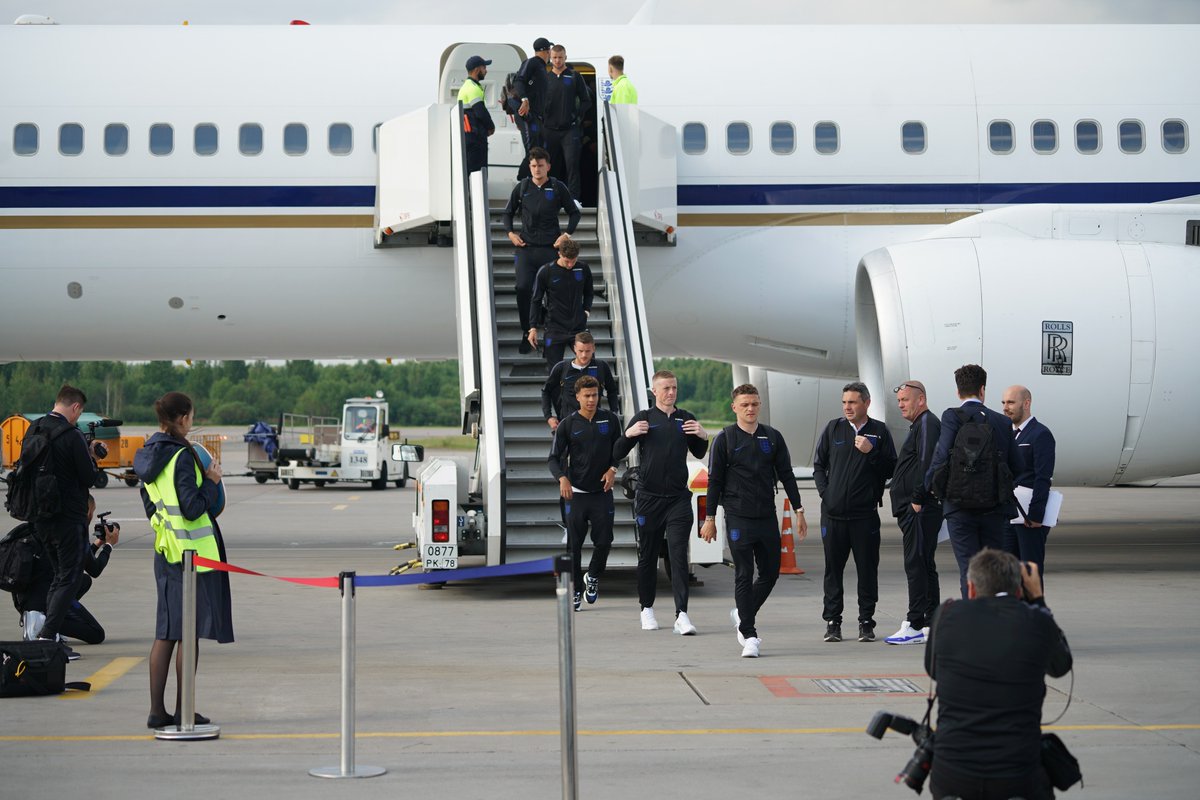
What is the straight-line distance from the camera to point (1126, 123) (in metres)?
14.4

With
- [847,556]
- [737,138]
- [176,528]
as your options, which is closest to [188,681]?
[176,528]

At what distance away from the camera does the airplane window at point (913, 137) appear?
1419cm

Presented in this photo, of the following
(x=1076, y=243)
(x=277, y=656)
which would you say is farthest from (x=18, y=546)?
(x=1076, y=243)

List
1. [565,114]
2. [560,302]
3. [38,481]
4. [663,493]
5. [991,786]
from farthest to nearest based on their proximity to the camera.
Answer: [565,114]
[560,302]
[663,493]
[38,481]
[991,786]

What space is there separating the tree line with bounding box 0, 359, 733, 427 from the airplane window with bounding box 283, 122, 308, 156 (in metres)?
57.1

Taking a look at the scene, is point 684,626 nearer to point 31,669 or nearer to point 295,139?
point 31,669

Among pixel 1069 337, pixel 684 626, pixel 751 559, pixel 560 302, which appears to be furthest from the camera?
pixel 1069 337

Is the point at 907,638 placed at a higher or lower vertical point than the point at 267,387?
lower

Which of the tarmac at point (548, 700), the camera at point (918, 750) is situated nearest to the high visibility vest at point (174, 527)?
the tarmac at point (548, 700)

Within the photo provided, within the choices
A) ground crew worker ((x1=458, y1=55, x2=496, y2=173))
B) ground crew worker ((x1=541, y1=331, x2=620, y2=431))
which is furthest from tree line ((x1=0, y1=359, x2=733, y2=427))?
ground crew worker ((x1=541, y1=331, x2=620, y2=431))

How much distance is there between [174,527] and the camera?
698 centimetres

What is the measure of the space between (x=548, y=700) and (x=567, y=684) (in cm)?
240

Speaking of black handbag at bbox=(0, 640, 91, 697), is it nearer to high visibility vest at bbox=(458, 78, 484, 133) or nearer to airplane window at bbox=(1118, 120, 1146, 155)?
high visibility vest at bbox=(458, 78, 484, 133)

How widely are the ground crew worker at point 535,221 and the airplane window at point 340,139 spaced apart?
207cm
